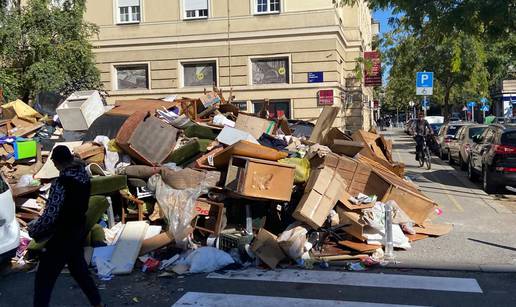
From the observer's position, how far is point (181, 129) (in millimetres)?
10352

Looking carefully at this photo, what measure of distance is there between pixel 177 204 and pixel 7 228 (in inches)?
93.9

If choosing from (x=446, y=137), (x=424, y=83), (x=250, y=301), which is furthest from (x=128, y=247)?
(x=424, y=83)

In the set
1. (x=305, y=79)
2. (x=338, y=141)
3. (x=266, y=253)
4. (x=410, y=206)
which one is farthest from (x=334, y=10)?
(x=266, y=253)

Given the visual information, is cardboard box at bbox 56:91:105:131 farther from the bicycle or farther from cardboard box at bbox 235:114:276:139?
A: the bicycle

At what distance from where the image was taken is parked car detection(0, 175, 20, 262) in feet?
20.5

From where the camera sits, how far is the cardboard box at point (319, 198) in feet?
24.5

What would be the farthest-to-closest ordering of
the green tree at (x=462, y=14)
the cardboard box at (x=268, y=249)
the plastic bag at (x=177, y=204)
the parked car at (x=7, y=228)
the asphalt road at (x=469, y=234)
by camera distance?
the green tree at (x=462, y=14) → the plastic bag at (x=177, y=204) → the asphalt road at (x=469, y=234) → the cardboard box at (x=268, y=249) → the parked car at (x=7, y=228)

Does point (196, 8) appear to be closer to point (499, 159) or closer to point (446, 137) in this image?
point (446, 137)

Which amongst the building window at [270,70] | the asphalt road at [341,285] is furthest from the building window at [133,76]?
the asphalt road at [341,285]

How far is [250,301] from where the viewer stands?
5680mm

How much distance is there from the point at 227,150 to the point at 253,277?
227 cm

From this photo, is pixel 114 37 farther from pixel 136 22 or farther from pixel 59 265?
pixel 59 265

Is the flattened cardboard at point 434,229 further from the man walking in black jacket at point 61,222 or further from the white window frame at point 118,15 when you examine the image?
the white window frame at point 118,15

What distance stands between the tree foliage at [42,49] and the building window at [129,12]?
584 cm
